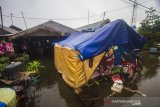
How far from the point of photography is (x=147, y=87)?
8203 millimetres

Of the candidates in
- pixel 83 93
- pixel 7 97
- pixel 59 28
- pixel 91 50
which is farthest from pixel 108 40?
pixel 59 28

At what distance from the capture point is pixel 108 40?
8594 mm

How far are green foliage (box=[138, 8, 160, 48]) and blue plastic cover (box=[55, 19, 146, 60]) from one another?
1464 cm

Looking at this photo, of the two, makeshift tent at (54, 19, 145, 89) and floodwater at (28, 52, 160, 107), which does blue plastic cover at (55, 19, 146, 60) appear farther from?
floodwater at (28, 52, 160, 107)

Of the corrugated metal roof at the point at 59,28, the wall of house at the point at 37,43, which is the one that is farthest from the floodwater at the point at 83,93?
the corrugated metal roof at the point at 59,28

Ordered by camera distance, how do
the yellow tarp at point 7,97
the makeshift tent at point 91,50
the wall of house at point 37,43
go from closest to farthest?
the yellow tarp at point 7,97 → the makeshift tent at point 91,50 → the wall of house at point 37,43

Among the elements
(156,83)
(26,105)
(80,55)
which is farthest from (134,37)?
(26,105)

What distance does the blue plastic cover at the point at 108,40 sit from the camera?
7.74 meters

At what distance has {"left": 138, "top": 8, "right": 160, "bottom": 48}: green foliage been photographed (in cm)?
2319

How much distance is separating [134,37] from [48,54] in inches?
574

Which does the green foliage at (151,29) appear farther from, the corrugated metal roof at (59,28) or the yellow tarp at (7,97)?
the yellow tarp at (7,97)

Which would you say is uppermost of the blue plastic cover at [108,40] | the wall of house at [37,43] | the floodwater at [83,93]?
the blue plastic cover at [108,40]

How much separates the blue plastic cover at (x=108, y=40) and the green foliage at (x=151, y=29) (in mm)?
14644

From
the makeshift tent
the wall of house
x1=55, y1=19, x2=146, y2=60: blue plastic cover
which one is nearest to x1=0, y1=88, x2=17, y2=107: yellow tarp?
the makeshift tent
